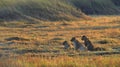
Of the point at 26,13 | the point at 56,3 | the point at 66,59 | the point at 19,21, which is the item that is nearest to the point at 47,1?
the point at 56,3

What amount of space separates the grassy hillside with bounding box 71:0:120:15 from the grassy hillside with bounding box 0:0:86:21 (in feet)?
38.6

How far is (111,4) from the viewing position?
95.1 m

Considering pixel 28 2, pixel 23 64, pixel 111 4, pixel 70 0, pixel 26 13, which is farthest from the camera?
pixel 111 4

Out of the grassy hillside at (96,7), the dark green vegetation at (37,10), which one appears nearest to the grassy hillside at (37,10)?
the dark green vegetation at (37,10)

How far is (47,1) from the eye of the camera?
78.9 m

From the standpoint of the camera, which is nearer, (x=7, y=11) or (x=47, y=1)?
(x=7, y=11)

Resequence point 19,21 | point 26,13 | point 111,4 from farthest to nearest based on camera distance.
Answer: point 111,4, point 26,13, point 19,21

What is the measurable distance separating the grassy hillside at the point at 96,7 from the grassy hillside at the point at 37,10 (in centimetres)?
1177

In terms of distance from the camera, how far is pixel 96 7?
91.9m

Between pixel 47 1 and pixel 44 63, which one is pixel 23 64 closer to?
pixel 44 63

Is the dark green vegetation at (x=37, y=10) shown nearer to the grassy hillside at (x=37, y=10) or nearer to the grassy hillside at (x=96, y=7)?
the grassy hillside at (x=37, y=10)

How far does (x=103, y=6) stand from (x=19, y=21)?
3084 cm

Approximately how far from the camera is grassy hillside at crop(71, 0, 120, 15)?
90844mm

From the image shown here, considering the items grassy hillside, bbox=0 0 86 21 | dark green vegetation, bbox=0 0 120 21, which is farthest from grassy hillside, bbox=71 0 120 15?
grassy hillside, bbox=0 0 86 21
